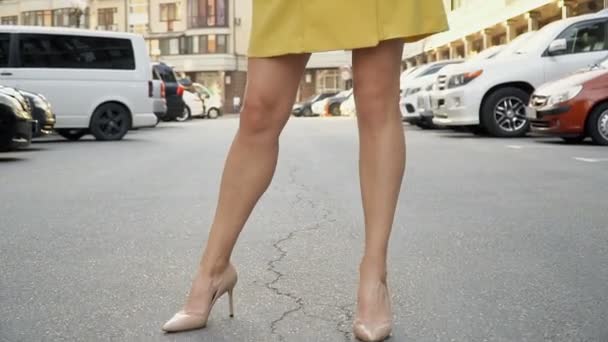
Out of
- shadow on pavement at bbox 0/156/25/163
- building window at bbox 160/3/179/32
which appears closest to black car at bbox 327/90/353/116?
shadow on pavement at bbox 0/156/25/163

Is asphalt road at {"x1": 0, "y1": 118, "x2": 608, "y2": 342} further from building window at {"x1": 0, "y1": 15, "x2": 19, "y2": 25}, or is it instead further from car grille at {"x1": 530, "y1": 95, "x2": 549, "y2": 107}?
building window at {"x1": 0, "y1": 15, "x2": 19, "y2": 25}

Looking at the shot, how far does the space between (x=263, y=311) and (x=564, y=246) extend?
1.91m

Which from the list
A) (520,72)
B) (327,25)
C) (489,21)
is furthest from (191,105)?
(327,25)

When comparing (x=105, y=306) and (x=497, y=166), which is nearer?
(x=105, y=306)

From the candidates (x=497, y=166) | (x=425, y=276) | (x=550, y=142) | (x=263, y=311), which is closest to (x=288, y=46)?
(x=263, y=311)

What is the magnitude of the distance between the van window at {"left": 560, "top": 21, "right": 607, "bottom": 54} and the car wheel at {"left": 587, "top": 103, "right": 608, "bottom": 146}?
93.4 inches

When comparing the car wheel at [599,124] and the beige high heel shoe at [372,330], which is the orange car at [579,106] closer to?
the car wheel at [599,124]

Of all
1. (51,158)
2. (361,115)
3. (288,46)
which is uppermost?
(288,46)

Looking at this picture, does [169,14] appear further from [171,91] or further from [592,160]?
[592,160]

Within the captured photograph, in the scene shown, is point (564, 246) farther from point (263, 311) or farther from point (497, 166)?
point (497, 166)

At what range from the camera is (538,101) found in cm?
1305

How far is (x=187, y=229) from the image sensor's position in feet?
17.3

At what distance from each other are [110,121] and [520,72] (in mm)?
7011

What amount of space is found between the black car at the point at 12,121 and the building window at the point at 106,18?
226 feet
